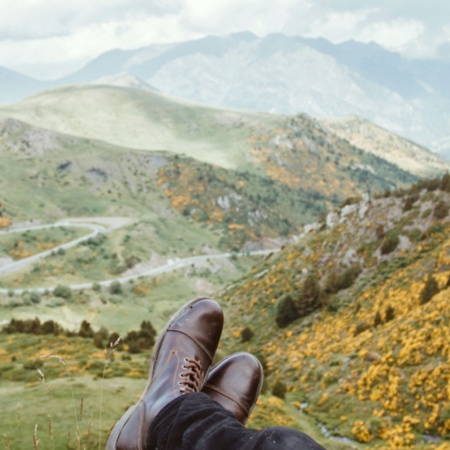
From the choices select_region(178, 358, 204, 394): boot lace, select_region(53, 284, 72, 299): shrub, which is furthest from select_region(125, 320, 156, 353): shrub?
select_region(53, 284, 72, 299): shrub

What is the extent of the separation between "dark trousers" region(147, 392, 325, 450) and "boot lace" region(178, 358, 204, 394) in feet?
2.40

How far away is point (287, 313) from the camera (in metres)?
21.7

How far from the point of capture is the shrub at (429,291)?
1580 centimetres

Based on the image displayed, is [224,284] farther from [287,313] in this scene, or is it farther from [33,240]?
[287,313]

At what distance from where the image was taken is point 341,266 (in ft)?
78.9

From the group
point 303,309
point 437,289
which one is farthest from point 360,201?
point 437,289

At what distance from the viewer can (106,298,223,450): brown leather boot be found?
14.7ft

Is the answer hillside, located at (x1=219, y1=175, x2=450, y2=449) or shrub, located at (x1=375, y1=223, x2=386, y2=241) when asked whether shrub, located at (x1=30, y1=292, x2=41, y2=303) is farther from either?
shrub, located at (x1=375, y1=223, x2=386, y2=241)

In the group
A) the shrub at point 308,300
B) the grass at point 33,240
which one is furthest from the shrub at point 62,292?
the shrub at point 308,300

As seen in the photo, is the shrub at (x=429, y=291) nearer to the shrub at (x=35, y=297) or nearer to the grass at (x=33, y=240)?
the shrub at (x=35, y=297)

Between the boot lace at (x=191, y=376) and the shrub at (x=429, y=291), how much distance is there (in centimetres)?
1249

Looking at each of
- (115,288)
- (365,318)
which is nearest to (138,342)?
(365,318)

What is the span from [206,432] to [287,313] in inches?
742

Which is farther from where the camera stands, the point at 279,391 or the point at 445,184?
the point at 445,184
